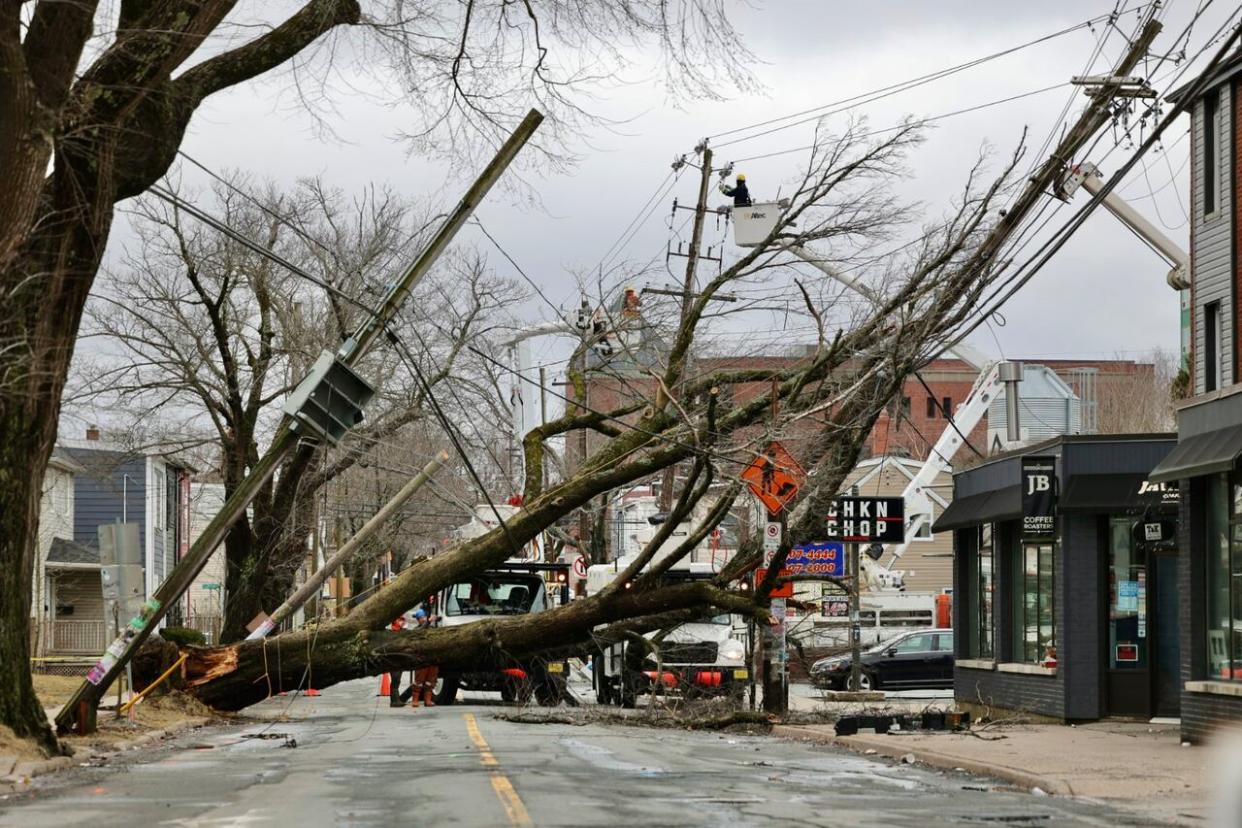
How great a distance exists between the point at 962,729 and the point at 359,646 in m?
8.41

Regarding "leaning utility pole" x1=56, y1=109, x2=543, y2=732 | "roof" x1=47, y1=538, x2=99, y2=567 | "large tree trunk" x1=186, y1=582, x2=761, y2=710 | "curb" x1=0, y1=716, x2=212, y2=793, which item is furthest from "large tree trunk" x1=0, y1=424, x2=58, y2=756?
"roof" x1=47, y1=538, x2=99, y2=567

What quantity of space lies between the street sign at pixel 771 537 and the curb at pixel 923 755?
2.45 m

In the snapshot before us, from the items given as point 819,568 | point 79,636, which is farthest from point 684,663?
point 79,636

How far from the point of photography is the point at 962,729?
65.5 feet

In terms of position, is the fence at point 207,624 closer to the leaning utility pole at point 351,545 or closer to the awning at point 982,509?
the leaning utility pole at point 351,545

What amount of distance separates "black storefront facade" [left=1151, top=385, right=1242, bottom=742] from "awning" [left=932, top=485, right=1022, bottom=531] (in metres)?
4.20

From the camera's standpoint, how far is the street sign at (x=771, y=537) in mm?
22047

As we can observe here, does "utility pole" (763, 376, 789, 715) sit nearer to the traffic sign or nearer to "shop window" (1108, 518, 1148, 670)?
the traffic sign

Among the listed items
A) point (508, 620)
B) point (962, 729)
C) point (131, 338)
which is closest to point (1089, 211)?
point (962, 729)

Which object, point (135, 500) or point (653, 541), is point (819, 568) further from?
point (135, 500)

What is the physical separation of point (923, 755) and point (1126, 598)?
7181mm

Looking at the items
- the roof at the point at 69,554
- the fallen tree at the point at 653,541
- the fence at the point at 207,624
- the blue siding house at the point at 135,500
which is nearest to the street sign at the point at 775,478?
the fallen tree at the point at 653,541

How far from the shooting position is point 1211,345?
19.5m

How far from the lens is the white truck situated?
87.2 ft
